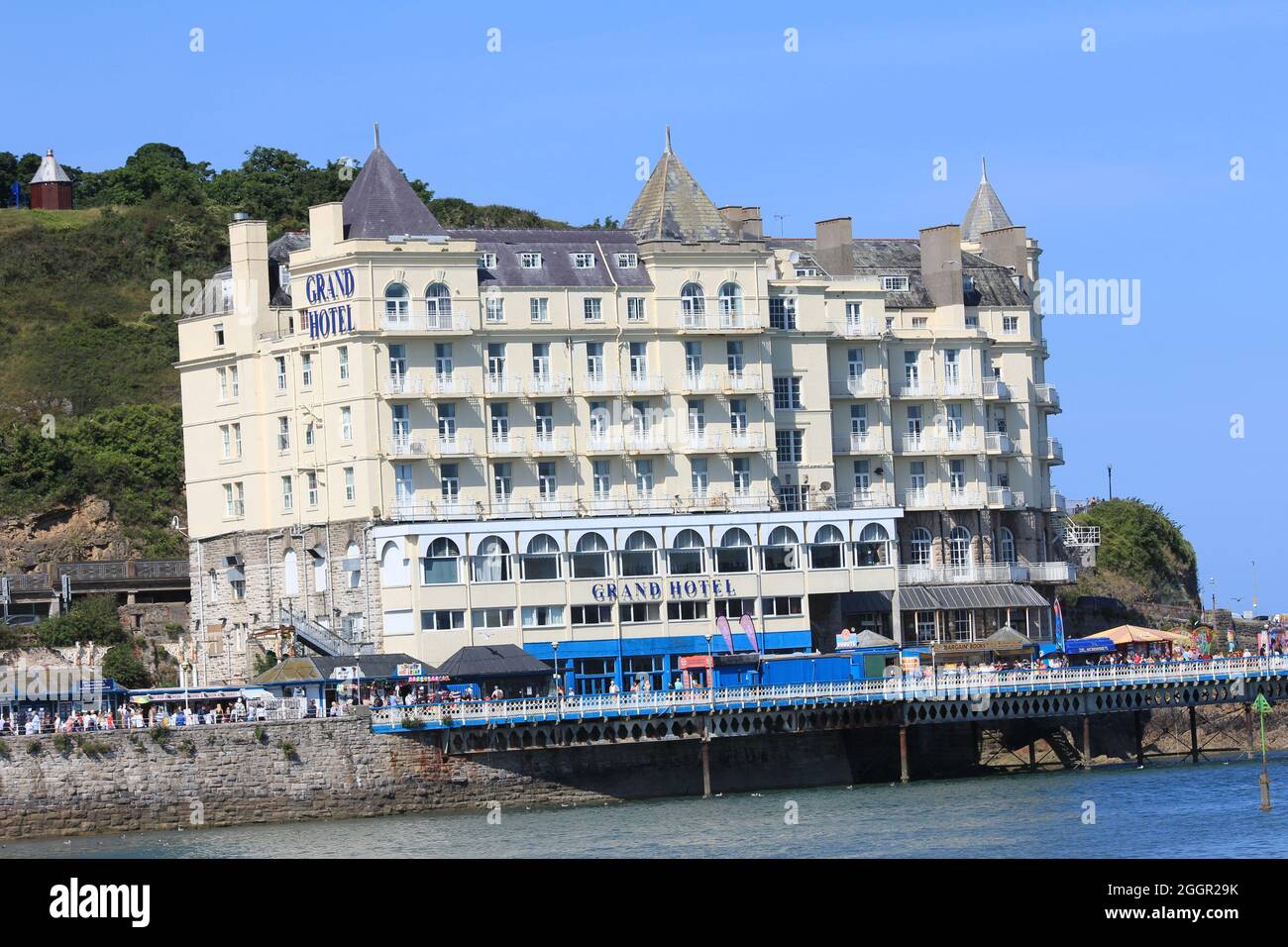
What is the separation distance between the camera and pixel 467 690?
A: 250 feet

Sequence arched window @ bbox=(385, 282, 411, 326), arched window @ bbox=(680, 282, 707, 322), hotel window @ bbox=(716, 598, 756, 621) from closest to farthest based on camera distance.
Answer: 1. arched window @ bbox=(385, 282, 411, 326)
2. hotel window @ bbox=(716, 598, 756, 621)
3. arched window @ bbox=(680, 282, 707, 322)

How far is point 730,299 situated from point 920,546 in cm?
1497

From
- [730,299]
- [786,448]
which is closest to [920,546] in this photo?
[786,448]

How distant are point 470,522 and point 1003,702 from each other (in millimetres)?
21192

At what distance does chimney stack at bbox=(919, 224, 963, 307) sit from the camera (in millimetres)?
100750

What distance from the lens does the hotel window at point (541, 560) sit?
8369 cm

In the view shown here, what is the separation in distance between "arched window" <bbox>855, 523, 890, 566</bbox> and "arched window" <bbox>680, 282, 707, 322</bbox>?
11172 mm

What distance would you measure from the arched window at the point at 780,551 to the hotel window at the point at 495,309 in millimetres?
13961

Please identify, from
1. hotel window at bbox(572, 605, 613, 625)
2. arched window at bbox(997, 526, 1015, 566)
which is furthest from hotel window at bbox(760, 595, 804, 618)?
arched window at bbox(997, 526, 1015, 566)

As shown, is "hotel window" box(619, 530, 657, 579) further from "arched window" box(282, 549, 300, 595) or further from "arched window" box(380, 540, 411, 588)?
"arched window" box(282, 549, 300, 595)

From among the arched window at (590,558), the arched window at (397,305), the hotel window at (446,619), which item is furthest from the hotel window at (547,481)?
the arched window at (397,305)

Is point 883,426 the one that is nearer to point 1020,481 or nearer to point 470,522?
point 1020,481
